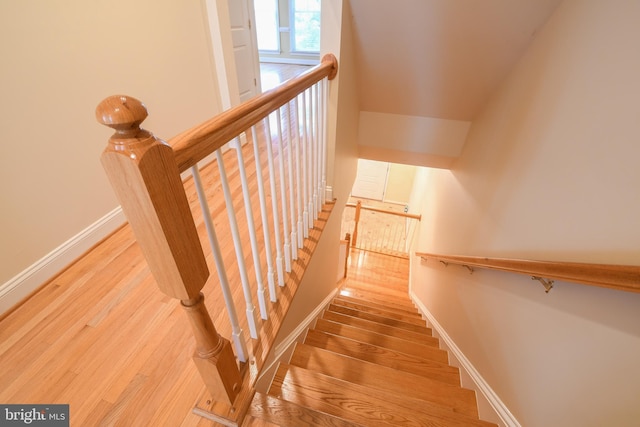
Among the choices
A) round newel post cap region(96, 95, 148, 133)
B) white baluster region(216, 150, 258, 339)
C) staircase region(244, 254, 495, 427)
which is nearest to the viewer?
round newel post cap region(96, 95, 148, 133)

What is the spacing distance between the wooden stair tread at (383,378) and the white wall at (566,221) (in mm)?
218

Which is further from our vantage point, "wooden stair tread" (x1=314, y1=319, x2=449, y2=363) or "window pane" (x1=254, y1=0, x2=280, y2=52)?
"window pane" (x1=254, y1=0, x2=280, y2=52)

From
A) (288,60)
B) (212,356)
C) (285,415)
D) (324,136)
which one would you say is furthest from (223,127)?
(288,60)

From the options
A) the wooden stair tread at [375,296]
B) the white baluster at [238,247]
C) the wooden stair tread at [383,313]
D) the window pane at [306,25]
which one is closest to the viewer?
the white baluster at [238,247]

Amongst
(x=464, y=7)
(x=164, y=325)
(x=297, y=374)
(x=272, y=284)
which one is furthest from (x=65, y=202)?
(x=464, y=7)

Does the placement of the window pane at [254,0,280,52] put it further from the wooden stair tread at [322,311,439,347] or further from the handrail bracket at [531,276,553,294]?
the handrail bracket at [531,276,553,294]

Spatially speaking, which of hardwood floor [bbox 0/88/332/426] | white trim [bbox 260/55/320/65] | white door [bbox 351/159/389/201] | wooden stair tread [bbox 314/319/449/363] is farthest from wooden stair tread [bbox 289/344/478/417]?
white trim [bbox 260/55/320/65]

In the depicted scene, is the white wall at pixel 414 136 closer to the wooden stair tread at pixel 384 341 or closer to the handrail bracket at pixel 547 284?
the wooden stair tread at pixel 384 341

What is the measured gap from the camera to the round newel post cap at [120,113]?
0.50m

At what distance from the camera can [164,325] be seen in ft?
4.66

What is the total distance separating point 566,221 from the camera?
113cm

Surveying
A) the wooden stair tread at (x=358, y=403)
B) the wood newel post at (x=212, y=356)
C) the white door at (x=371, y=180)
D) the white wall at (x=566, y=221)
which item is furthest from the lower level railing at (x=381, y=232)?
the wood newel post at (x=212, y=356)

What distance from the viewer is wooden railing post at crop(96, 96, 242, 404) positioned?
52cm

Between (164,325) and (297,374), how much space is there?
73cm
